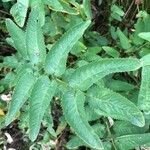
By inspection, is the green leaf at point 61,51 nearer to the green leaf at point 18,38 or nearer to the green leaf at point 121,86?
the green leaf at point 18,38

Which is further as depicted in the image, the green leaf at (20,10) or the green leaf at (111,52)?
the green leaf at (111,52)

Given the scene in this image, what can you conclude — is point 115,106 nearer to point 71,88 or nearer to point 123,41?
point 71,88

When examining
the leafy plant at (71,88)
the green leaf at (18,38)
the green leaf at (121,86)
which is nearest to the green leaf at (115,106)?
the leafy plant at (71,88)

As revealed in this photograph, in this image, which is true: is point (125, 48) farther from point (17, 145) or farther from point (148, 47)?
point (17, 145)

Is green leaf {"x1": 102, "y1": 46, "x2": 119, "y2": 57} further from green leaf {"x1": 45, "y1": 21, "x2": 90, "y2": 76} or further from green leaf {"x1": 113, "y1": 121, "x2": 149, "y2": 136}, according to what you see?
green leaf {"x1": 45, "y1": 21, "x2": 90, "y2": 76}

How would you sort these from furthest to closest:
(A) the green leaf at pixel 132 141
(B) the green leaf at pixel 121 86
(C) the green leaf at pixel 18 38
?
1. (B) the green leaf at pixel 121 86
2. (A) the green leaf at pixel 132 141
3. (C) the green leaf at pixel 18 38

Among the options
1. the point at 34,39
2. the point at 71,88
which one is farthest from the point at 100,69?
the point at 34,39

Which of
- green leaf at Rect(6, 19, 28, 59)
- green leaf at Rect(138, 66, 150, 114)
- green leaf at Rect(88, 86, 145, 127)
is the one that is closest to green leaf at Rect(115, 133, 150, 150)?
green leaf at Rect(138, 66, 150, 114)
